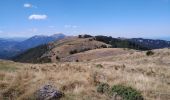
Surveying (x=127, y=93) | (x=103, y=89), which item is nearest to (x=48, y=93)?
(x=103, y=89)

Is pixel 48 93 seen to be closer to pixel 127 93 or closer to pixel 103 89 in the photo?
pixel 103 89

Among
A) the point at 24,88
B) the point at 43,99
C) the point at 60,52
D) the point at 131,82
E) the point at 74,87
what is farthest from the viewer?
the point at 60,52

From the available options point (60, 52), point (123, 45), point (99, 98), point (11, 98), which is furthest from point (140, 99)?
point (123, 45)

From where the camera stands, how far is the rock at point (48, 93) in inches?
379

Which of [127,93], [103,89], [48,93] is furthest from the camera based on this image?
[103,89]

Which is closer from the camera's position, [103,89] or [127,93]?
[127,93]

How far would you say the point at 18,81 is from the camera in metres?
11.0

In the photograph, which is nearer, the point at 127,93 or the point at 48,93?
the point at 48,93

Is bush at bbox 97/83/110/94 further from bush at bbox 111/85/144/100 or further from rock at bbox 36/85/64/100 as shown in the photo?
rock at bbox 36/85/64/100

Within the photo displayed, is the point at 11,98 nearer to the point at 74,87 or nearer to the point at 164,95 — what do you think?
the point at 74,87

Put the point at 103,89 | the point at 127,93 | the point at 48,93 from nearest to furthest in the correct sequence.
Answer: the point at 48,93, the point at 127,93, the point at 103,89

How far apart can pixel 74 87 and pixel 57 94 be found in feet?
4.74

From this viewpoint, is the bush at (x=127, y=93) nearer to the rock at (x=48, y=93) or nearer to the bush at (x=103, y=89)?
the bush at (x=103, y=89)

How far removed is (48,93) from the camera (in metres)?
9.71
